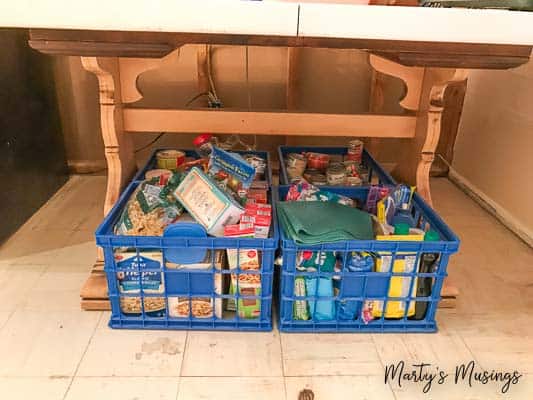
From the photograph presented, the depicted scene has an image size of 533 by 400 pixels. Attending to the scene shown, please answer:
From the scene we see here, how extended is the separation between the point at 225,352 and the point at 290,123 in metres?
0.74

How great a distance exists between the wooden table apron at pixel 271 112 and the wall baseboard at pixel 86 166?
0.75 meters

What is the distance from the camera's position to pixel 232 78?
6.57 feet

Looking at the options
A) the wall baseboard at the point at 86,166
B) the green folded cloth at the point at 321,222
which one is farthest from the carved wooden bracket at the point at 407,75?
the wall baseboard at the point at 86,166

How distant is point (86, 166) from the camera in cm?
208

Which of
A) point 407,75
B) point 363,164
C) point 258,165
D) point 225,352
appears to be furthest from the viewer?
point 363,164

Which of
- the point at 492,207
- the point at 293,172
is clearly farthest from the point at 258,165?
the point at 492,207

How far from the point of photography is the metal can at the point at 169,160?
1.48m

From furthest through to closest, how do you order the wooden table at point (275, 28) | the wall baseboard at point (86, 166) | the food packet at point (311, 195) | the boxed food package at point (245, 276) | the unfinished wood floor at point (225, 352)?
the wall baseboard at point (86, 166)
the food packet at point (311, 195)
the boxed food package at point (245, 276)
the unfinished wood floor at point (225, 352)
the wooden table at point (275, 28)

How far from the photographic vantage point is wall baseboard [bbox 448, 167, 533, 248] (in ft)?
5.28

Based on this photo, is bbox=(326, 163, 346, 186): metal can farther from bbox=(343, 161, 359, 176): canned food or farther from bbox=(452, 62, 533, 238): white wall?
bbox=(452, 62, 533, 238): white wall

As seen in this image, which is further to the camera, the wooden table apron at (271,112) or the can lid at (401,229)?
the can lid at (401,229)

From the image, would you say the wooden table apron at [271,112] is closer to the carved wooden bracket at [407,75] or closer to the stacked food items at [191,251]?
the carved wooden bracket at [407,75]

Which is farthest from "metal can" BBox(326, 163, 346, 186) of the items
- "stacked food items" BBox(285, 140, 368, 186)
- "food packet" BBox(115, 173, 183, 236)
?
"food packet" BBox(115, 173, 183, 236)

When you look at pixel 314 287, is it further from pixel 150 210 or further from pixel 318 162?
pixel 318 162
